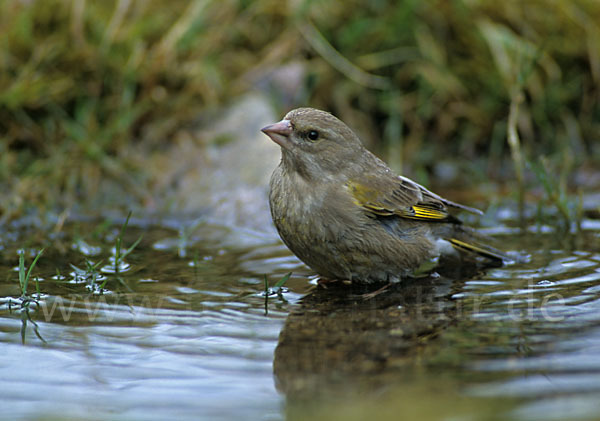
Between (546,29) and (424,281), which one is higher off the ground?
(546,29)

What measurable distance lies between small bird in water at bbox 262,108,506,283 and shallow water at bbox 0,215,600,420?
0.63 ft

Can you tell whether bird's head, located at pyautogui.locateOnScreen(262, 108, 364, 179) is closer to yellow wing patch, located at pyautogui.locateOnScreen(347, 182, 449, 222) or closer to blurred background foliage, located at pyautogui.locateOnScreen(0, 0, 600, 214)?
yellow wing patch, located at pyautogui.locateOnScreen(347, 182, 449, 222)

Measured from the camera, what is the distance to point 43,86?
248 inches

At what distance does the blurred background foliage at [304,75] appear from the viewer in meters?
6.35

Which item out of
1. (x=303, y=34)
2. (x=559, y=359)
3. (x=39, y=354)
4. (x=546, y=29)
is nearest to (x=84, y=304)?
(x=39, y=354)

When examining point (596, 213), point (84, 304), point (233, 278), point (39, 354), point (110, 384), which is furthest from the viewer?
point (596, 213)

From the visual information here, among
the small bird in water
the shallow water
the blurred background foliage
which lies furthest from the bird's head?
the blurred background foliage

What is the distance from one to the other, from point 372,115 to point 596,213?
8.28 feet

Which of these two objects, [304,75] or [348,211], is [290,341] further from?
[304,75]

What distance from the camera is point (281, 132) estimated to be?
4523 millimetres

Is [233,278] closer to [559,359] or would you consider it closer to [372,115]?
[559,359]

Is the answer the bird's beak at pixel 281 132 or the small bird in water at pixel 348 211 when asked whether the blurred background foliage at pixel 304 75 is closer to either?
the small bird in water at pixel 348 211

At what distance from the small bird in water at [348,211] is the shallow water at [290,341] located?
19 cm

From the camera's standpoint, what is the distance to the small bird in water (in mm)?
4316
